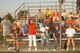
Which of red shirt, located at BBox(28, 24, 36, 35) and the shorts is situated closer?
red shirt, located at BBox(28, 24, 36, 35)

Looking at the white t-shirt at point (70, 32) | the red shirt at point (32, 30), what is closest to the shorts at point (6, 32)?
the red shirt at point (32, 30)

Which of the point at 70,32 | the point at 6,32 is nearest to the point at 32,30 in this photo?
the point at 70,32

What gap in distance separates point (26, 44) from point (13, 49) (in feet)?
7.59

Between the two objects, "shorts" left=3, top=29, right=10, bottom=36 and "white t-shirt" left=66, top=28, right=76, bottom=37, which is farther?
"shorts" left=3, top=29, right=10, bottom=36

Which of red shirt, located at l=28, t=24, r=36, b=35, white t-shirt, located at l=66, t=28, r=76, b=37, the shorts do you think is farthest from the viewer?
the shorts

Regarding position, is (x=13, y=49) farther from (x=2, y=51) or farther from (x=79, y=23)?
(x=79, y=23)

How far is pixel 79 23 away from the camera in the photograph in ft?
71.2

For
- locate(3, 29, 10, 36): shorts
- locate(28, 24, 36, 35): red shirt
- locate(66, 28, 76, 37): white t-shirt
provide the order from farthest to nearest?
1. locate(3, 29, 10, 36): shorts
2. locate(66, 28, 76, 37): white t-shirt
3. locate(28, 24, 36, 35): red shirt

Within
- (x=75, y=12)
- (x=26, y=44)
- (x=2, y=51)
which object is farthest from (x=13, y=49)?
(x=75, y=12)

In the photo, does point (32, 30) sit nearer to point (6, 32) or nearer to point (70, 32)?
point (70, 32)

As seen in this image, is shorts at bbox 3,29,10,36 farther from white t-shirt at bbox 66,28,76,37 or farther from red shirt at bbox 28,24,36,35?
white t-shirt at bbox 66,28,76,37

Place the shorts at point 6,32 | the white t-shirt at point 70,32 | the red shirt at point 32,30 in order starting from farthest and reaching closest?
the shorts at point 6,32 → the white t-shirt at point 70,32 → the red shirt at point 32,30

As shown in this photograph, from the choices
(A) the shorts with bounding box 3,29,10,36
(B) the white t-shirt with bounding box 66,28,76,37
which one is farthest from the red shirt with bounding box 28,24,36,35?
(A) the shorts with bounding box 3,29,10,36

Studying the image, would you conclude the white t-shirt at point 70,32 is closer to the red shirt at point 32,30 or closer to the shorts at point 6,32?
the red shirt at point 32,30
